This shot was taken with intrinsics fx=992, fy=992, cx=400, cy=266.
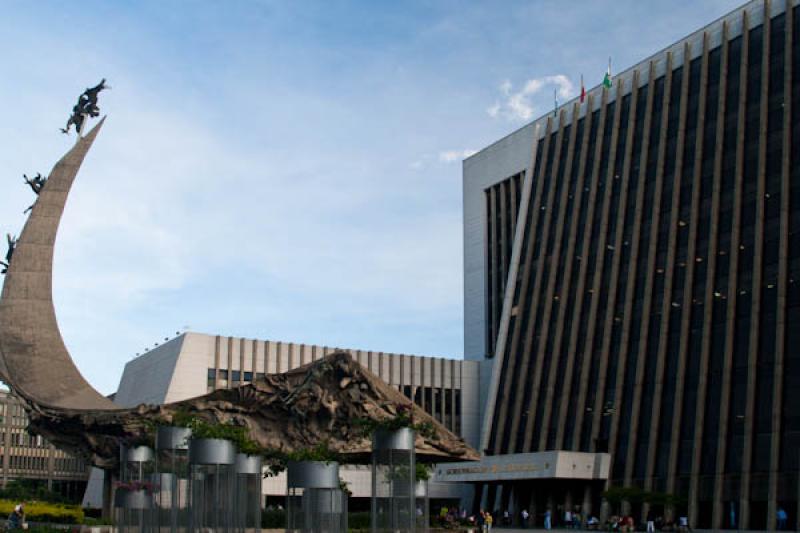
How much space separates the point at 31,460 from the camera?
120 m

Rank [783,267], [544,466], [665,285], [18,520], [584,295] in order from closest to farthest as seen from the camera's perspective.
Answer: [18,520]
[783,267]
[544,466]
[665,285]
[584,295]

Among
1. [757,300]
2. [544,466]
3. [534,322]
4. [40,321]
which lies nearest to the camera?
[40,321]

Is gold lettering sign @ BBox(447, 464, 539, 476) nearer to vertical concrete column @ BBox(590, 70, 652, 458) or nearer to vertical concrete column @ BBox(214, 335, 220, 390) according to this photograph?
vertical concrete column @ BBox(590, 70, 652, 458)

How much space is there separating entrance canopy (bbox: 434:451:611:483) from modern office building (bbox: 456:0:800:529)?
215 millimetres

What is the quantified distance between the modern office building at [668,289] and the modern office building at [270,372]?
130 inches

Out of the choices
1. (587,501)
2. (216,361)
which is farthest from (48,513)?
(587,501)

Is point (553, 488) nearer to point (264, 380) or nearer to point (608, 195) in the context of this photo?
point (608, 195)

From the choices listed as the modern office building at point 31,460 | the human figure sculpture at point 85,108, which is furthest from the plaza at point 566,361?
the modern office building at point 31,460

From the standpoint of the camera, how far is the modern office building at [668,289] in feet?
189

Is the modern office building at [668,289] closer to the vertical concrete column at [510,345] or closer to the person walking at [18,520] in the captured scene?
the vertical concrete column at [510,345]

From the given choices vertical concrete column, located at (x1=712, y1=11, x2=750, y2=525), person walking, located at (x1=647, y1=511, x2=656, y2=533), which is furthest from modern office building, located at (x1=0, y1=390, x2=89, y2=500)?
vertical concrete column, located at (x1=712, y1=11, x2=750, y2=525)

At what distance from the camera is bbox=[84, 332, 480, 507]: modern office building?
239 feet

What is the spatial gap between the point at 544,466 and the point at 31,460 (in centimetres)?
7730

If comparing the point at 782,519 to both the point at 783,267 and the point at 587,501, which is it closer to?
the point at 783,267
